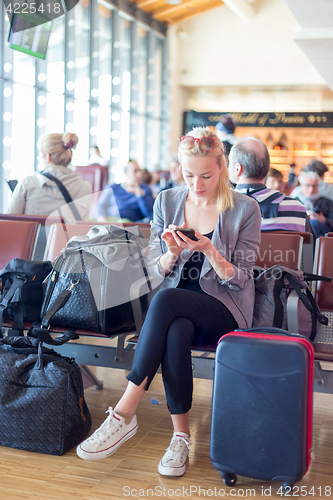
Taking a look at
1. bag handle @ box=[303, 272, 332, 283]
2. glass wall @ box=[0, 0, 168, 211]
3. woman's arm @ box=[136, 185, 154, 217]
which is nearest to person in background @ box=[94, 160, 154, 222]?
woman's arm @ box=[136, 185, 154, 217]

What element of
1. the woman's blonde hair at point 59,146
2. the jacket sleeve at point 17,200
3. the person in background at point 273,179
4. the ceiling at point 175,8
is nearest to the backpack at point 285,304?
the jacket sleeve at point 17,200

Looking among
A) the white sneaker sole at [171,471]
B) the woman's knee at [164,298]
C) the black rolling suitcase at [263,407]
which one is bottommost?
the white sneaker sole at [171,471]

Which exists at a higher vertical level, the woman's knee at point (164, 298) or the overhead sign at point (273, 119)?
the overhead sign at point (273, 119)

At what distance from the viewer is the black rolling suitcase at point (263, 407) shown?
170 cm

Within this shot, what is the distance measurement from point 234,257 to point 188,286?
0.22 meters

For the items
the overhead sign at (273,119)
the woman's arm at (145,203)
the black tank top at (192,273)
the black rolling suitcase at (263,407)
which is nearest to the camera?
the black rolling suitcase at (263,407)

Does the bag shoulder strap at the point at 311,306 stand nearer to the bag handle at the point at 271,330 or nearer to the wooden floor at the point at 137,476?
the bag handle at the point at 271,330

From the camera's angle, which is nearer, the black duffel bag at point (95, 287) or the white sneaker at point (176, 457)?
the white sneaker at point (176, 457)

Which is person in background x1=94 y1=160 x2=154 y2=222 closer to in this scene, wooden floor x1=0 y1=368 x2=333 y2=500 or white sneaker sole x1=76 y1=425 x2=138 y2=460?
wooden floor x1=0 y1=368 x2=333 y2=500

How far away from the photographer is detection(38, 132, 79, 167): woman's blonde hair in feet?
12.5

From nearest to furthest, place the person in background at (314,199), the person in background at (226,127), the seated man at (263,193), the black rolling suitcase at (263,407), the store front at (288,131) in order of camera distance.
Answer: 1. the black rolling suitcase at (263,407)
2. the seated man at (263,193)
3. the person in background at (226,127)
4. the person in background at (314,199)
5. the store front at (288,131)

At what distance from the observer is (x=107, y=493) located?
1.76 meters

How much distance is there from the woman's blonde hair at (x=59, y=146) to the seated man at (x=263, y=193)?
157 cm

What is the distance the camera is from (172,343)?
1.91 m
